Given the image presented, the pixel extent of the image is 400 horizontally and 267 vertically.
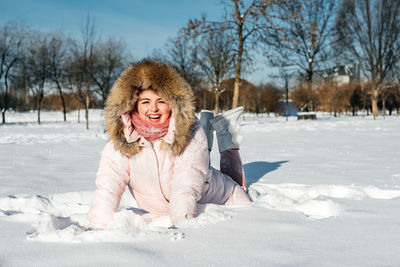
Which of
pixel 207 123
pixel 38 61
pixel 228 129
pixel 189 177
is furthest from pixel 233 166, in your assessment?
pixel 38 61

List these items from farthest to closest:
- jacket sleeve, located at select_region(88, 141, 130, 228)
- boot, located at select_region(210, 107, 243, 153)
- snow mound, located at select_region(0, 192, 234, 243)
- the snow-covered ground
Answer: boot, located at select_region(210, 107, 243, 153), jacket sleeve, located at select_region(88, 141, 130, 228), snow mound, located at select_region(0, 192, 234, 243), the snow-covered ground

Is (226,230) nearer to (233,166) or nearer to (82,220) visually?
(82,220)

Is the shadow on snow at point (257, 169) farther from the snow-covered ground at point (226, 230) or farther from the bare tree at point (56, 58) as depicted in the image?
the bare tree at point (56, 58)

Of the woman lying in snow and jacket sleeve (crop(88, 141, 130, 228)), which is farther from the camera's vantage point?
the woman lying in snow

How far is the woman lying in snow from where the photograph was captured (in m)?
1.96

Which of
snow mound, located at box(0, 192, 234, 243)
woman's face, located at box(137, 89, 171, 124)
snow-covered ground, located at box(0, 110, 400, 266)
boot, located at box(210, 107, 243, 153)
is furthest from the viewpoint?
boot, located at box(210, 107, 243, 153)

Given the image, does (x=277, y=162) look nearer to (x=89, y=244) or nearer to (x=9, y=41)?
(x=89, y=244)

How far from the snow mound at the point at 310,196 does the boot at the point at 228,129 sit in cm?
45

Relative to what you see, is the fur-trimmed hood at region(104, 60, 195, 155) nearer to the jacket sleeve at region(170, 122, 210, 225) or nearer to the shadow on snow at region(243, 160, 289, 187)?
the jacket sleeve at region(170, 122, 210, 225)

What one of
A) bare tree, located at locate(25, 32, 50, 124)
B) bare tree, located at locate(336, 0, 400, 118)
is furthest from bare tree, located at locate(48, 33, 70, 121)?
bare tree, located at locate(336, 0, 400, 118)

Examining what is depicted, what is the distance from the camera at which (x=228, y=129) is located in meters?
2.82

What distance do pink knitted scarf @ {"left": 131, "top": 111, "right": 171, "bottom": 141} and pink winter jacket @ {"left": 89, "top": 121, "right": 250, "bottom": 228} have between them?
4 centimetres

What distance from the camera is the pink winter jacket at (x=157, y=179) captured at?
1852 mm

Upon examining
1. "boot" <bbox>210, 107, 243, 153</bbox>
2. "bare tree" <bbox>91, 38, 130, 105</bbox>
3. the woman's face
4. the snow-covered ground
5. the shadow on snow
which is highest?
"bare tree" <bbox>91, 38, 130, 105</bbox>
